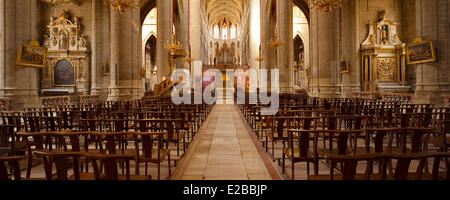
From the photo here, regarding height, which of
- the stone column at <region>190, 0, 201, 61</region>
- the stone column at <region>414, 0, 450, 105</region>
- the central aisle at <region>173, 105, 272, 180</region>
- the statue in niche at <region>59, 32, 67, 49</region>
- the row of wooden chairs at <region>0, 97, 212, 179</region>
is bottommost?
the central aisle at <region>173, 105, 272, 180</region>

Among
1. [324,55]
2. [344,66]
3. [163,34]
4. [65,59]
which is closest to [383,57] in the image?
[344,66]

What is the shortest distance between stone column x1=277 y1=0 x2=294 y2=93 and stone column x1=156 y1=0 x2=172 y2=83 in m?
8.10

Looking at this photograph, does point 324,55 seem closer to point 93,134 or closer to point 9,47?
point 93,134

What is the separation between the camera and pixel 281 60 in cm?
2108

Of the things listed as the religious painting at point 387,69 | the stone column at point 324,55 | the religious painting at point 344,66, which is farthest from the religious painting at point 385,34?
the stone column at point 324,55

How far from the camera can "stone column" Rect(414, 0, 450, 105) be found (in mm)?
11391

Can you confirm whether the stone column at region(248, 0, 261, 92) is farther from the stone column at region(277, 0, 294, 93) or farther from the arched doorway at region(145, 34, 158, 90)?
the stone column at region(277, 0, 294, 93)

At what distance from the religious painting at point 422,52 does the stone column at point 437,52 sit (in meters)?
0.20

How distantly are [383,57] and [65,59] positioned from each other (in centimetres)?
2391

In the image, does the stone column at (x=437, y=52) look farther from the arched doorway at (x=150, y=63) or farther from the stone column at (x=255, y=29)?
the arched doorway at (x=150, y=63)

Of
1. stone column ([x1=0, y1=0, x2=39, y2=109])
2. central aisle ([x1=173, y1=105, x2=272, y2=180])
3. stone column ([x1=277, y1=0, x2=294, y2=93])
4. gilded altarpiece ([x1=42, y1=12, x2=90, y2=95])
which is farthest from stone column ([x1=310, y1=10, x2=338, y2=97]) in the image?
gilded altarpiece ([x1=42, y1=12, x2=90, y2=95])

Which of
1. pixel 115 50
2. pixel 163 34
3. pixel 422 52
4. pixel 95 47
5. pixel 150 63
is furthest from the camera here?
pixel 150 63

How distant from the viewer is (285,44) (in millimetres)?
20734

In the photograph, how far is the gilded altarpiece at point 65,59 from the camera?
21.6m
